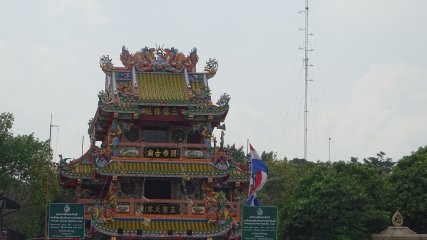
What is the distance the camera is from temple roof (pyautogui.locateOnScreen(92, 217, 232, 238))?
139ft

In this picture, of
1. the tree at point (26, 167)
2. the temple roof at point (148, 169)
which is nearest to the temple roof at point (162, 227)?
the temple roof at point (148, 169)

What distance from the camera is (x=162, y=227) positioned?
43.0 m

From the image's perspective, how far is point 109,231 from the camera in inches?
1661

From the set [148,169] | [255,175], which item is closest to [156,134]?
[148,169]

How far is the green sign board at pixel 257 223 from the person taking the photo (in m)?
37.1

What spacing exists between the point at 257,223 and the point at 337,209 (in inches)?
578

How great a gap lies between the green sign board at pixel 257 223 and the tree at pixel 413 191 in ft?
56.8

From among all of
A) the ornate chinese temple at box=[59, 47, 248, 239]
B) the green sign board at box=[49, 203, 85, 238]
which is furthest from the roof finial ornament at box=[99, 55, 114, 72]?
the green sign board at box=[49, 203, 85, 238]

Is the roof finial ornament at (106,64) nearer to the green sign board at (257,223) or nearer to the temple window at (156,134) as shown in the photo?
the temple window at (156,134)

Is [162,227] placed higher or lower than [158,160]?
lower

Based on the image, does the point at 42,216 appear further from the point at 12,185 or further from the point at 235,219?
the point at 235,219

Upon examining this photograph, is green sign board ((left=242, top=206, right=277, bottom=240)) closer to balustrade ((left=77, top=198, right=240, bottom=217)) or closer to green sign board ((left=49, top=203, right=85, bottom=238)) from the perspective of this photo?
green sign board ((left=49, top=203, right=85, bottom=238))

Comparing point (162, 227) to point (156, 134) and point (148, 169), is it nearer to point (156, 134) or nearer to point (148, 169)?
point (148, 169)

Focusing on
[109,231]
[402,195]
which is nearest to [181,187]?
[109,231]
